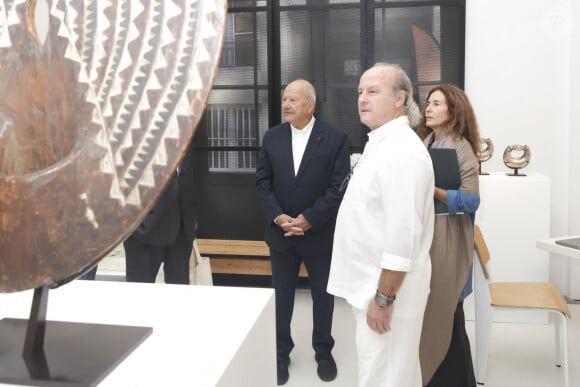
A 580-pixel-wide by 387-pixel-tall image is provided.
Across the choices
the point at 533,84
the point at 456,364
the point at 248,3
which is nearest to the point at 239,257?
the point at 248,3

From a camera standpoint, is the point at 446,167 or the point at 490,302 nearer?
the point at 446,167

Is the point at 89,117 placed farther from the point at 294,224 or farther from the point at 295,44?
the point at 295,44

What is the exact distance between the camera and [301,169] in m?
2.95

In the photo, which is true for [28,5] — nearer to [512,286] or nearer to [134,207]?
[134,207]

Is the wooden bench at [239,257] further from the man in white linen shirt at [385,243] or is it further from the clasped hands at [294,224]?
the man in white linen shirt at [385,243]

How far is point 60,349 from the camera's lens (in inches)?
34.1

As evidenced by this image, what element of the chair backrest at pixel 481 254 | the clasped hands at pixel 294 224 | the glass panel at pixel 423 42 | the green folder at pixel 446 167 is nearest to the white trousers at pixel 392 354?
the green folder at pixel 446 167

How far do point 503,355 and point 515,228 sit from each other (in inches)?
37.7

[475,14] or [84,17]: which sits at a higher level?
[475,14]

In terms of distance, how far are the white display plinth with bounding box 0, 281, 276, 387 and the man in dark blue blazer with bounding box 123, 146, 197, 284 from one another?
1448 mm

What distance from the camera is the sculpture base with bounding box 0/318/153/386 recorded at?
2.57 feet

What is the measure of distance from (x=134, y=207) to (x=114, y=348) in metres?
0.33

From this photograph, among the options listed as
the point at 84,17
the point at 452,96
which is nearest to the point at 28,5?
the point at 84,17

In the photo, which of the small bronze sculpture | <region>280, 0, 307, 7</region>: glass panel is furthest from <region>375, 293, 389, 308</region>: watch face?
<region>280, 0, 307, 7</region>: glass panel
